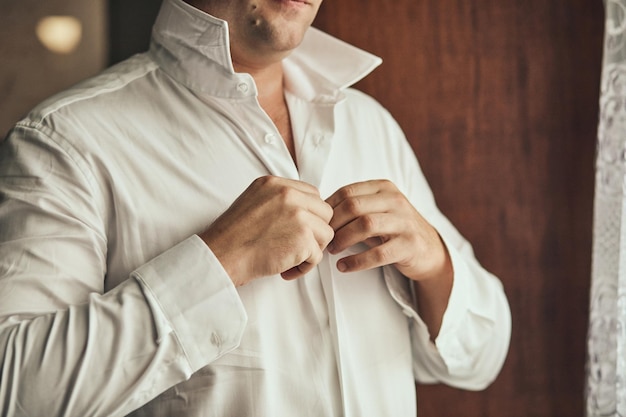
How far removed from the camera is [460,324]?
1.16m

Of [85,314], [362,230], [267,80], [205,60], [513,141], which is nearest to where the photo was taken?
[85,314]

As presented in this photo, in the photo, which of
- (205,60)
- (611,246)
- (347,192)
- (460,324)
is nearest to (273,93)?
(205,60)

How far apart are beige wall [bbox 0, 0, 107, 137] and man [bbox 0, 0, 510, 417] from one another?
16.5 inches

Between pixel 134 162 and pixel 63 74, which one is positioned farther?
pixel 63 74

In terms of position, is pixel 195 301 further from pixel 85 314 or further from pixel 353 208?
pixel 353 208

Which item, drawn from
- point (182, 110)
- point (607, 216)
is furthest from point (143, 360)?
point (607, 216)

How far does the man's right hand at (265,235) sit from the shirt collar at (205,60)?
24 cm

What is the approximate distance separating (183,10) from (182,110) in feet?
0.56

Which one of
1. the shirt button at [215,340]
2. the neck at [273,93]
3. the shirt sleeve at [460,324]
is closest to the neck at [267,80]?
the neck at [273,93]

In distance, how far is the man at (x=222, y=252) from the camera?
0.87 meters

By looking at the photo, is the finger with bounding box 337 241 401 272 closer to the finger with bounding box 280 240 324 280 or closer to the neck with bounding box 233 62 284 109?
the finger with bounding box 280 240 324 280

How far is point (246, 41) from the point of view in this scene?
44.3 inches

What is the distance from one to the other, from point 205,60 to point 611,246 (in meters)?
0.74

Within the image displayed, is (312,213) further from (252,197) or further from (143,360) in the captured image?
(143,360)
